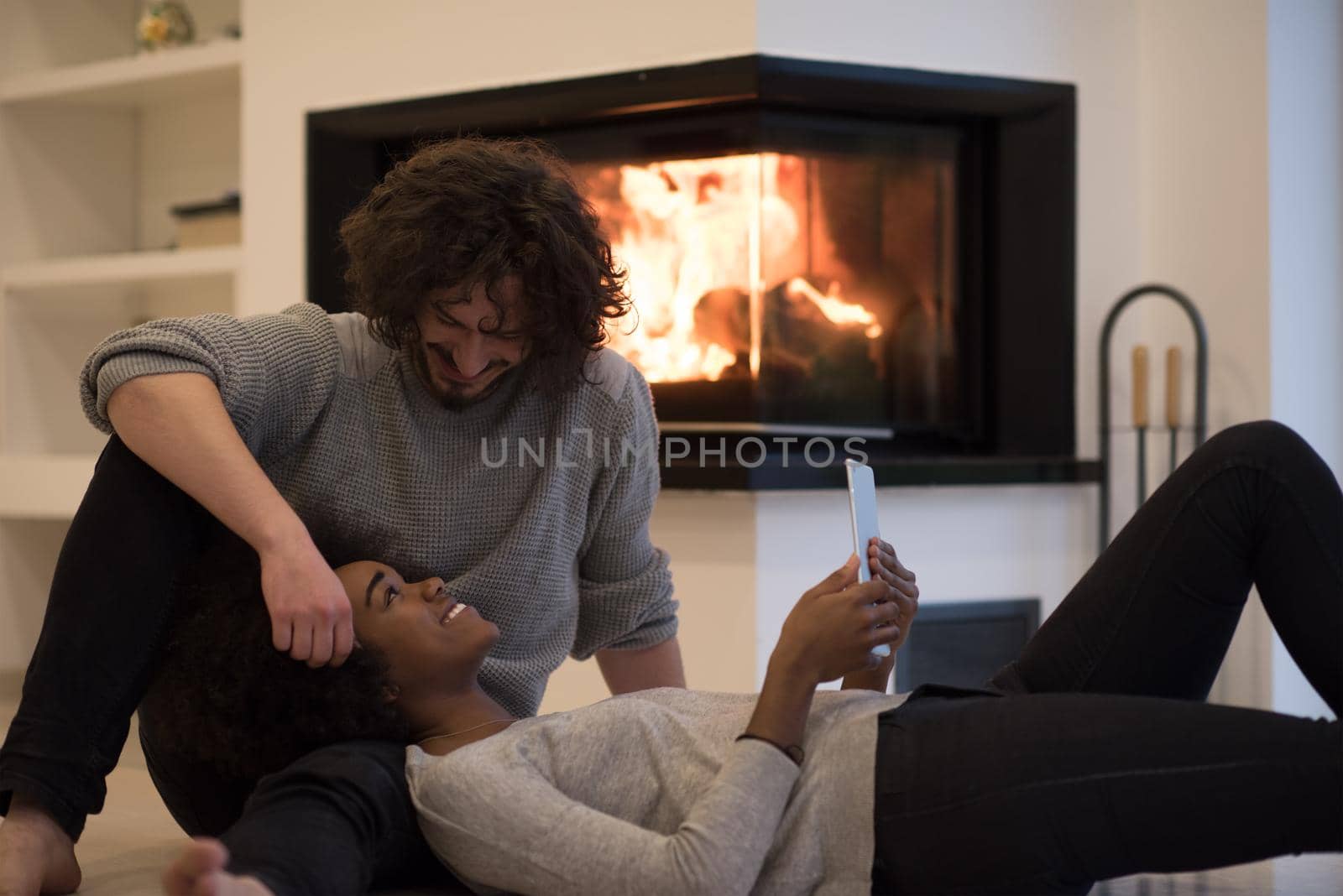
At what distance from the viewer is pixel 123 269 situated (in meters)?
3.30

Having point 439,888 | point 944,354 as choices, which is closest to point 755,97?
point 944,354

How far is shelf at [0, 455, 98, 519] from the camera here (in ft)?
10.4

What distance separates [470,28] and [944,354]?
46.0 inches

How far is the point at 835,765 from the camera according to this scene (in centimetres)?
122

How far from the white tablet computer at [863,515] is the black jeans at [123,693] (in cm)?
47

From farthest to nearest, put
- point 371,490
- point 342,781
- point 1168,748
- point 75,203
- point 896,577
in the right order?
point 75,203 → point 371,490 → point 896,577 → point 342,781 → point 1168,748

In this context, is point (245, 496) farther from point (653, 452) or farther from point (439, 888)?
point (653, 452)

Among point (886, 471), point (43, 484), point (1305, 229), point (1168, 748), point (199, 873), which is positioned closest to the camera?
point (199, 873)

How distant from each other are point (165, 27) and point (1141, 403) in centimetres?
243

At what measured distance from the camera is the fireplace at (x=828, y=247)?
266 centimetres

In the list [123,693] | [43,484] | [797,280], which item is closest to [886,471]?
[797,280]

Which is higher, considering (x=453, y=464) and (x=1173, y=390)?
(x=1173, y=390)

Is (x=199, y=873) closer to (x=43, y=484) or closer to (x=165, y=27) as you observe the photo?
(x=43, y=484)

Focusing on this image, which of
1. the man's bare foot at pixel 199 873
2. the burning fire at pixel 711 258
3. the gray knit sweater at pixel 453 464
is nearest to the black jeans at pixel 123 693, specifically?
the gray knit sweater at pixel 453 464
